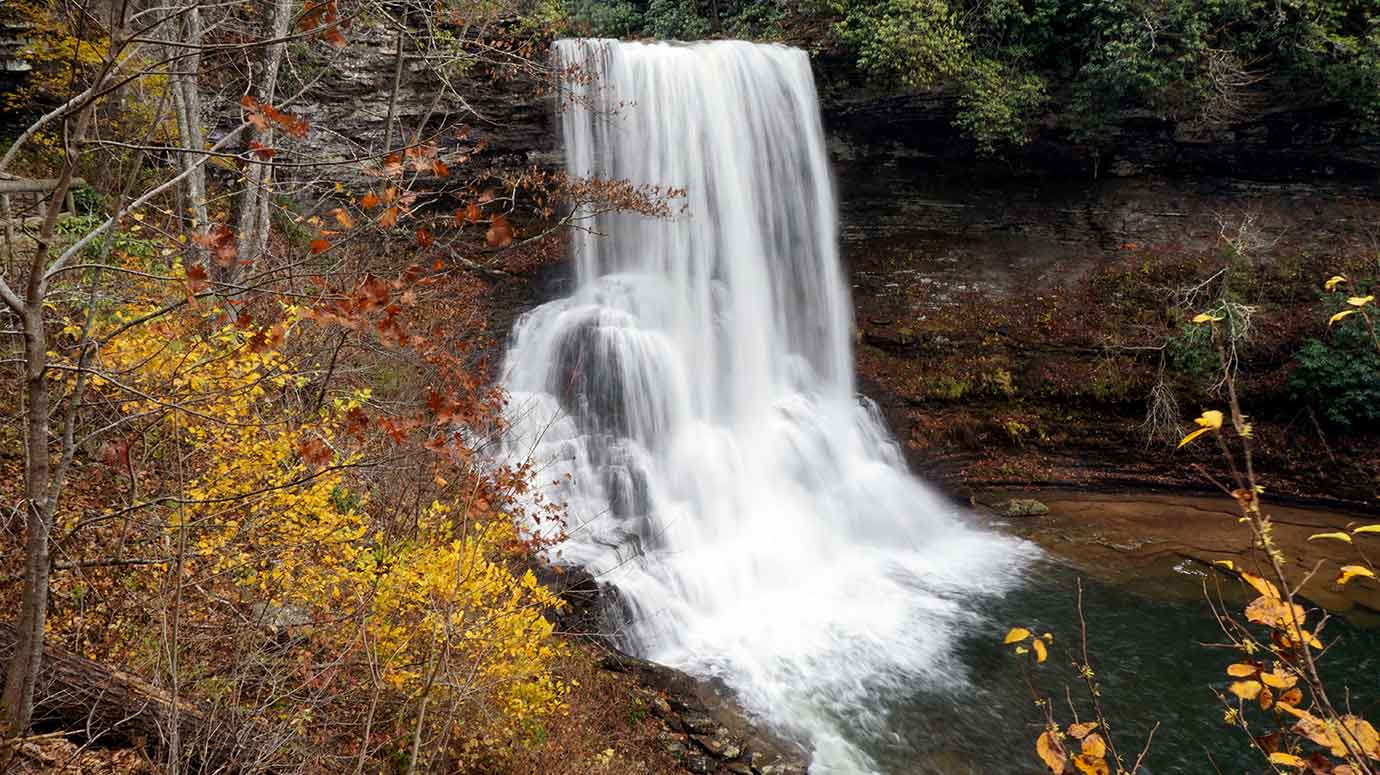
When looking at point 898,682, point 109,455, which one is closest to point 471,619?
point 109,455

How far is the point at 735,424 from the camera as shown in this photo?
1330cm

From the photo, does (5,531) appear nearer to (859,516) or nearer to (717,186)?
(859,516)

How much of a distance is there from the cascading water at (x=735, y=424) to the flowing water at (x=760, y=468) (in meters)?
0.04

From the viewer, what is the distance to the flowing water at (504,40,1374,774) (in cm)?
827

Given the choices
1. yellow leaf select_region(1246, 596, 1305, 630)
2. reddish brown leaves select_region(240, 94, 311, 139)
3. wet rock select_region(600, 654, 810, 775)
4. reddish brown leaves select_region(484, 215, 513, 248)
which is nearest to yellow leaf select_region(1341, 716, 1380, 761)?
yellow leaf select_region(1246, 596, 1305, 630)

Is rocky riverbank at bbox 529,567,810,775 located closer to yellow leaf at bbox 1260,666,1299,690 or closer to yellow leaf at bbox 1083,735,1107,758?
yellow leaf at bbox 1083,735,1107,758

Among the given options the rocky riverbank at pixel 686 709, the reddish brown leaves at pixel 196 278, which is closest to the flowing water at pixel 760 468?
the rocky riverbank at pixel 686 709

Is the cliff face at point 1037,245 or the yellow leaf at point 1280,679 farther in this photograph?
the cliff face at point 1037,245

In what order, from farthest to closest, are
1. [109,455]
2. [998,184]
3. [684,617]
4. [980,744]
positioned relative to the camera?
1. [998,184]
2. [684,617]
3. [980,744]
4. [109,455]

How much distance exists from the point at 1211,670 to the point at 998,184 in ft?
34.5

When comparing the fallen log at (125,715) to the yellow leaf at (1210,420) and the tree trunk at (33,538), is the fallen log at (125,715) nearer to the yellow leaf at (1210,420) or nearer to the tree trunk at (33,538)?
the tree trunk at (33,538)

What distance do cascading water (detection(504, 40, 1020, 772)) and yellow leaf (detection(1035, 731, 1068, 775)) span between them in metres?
5.52

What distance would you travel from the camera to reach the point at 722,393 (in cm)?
1357

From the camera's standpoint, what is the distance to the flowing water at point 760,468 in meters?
8.27
